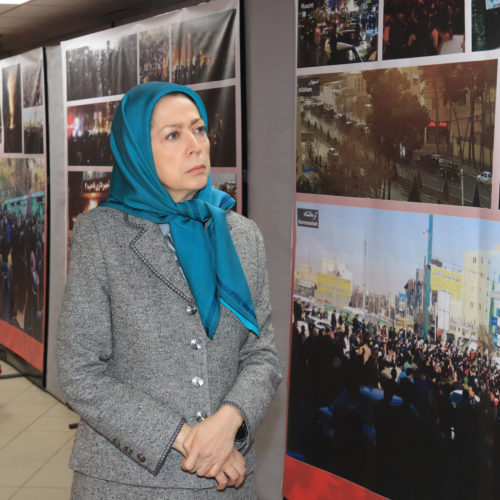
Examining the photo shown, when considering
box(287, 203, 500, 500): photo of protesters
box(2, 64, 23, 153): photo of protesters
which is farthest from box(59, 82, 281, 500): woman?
box(2, 64, 23, 153): photo of protesters

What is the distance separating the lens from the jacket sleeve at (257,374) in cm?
163

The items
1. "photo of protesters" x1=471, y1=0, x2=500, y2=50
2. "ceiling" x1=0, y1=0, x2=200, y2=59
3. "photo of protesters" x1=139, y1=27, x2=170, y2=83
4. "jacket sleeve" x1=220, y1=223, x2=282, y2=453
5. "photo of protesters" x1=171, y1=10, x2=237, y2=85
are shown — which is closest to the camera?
"jacket sleeve" x1=220, y1=223, x2=282, y2=453

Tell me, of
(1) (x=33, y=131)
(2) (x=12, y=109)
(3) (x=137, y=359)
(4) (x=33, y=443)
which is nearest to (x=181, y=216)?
(3) (x=137, y=359)

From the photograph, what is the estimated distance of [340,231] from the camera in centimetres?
298

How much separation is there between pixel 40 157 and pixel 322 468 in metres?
3.82

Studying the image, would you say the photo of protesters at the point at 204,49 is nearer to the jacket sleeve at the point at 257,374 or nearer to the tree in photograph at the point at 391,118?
the tree in photograph at the point at 391,118

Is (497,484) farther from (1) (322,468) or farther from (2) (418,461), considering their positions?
(1) (322,468)

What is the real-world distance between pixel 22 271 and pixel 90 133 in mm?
1938

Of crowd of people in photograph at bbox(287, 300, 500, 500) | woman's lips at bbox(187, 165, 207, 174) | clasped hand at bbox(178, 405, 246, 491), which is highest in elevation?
woman's lips at bbox(187, 165, 207, 174)

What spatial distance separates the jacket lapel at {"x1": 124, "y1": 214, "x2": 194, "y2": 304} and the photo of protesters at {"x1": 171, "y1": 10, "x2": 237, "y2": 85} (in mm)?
2013

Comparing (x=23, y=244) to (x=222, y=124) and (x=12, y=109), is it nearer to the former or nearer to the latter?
(x=12, y=109)

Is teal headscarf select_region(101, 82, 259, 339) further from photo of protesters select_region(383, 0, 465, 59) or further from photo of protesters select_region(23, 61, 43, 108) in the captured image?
photo of protesters select_region(23, 61, 43, 108)

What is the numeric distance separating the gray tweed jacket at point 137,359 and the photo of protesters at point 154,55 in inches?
97.2

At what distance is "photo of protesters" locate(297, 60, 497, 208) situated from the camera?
237 cm
